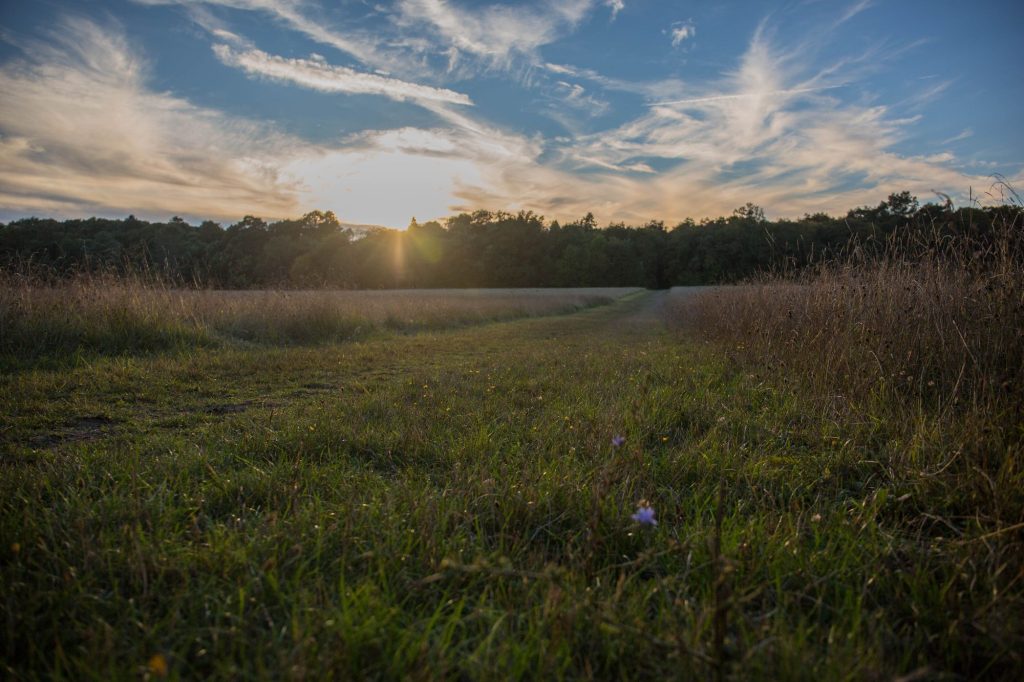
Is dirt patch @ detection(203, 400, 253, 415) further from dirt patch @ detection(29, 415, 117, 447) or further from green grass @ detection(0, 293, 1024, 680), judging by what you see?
dirt patch @ detection(29, 415, 117, 447)

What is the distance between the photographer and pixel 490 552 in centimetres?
205

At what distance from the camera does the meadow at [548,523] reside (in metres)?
1.46

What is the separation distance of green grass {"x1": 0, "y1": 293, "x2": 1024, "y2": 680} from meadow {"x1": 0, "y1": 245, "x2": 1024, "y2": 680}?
14mm

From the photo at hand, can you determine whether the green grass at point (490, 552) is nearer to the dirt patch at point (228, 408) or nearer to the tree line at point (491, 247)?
the dirt patch at point (228, 408)

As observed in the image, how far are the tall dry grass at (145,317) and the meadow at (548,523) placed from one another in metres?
2.67

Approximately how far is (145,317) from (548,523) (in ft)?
29.2

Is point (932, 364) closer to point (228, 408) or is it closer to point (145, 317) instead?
point (228, 408)

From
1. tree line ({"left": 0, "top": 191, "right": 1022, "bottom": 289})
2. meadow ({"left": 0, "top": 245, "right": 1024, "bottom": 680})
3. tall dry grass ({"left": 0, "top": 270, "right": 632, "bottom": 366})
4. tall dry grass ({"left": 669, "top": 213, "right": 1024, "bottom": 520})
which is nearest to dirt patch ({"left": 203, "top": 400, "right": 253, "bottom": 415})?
meadow ({"left": 0, "top": 245, "right": 1024, "bottom": 680})

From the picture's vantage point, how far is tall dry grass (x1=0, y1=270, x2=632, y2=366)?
7.02 metres

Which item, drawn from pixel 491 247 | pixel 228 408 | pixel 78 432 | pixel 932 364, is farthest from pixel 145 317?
pixel 491 247

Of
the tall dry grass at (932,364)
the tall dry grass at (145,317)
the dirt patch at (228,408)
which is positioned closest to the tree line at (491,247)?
the tall dry grass at (145,317)

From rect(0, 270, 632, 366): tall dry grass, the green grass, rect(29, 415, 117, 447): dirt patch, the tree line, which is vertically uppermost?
the tree line

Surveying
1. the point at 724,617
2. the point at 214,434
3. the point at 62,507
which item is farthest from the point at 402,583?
the point at 214,434

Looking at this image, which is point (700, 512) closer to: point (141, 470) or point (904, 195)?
point (141, 470)
